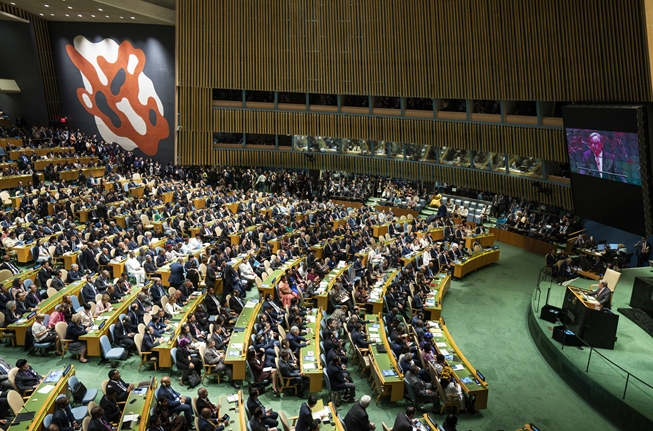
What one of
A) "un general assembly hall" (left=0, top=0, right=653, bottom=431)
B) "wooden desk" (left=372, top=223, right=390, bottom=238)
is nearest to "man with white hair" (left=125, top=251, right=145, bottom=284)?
"un general assembly hall" (left=0, top=0, right=653, bottom=431)

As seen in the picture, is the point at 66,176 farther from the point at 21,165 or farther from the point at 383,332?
the point at 383,332

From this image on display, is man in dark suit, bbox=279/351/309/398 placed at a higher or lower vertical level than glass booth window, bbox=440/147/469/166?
lower

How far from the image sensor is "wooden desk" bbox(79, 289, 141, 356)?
9234 millimetres

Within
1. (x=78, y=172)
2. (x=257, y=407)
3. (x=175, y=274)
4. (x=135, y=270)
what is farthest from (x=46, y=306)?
(x=78, y=172)

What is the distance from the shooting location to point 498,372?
10445 millimetres

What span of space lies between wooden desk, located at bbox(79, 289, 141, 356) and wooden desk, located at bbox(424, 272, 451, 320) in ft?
21.3

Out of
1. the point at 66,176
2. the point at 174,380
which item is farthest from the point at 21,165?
the point at 174,380

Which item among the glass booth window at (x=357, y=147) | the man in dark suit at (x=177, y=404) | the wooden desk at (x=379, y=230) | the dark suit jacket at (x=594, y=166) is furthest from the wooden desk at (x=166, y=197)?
the dark suit jacket at (x=594, y=166)

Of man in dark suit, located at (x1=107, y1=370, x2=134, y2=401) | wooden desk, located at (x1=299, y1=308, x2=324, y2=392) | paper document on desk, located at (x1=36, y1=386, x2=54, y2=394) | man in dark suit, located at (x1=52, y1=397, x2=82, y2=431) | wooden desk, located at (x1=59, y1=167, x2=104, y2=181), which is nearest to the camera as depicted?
man in dark suit, located at (x1=52, y1=397, x2=82, y2=431)

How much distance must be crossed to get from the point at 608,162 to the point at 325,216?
31.3 ft

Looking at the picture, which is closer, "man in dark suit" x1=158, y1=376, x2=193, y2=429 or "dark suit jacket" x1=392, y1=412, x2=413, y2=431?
"dark suit jacket" x1=392, y1=412, x2=413, y2=431

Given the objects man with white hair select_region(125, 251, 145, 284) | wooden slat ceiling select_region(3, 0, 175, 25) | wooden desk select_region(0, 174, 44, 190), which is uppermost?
wooden slat ceiling select_region(3, 0, 175, 25)

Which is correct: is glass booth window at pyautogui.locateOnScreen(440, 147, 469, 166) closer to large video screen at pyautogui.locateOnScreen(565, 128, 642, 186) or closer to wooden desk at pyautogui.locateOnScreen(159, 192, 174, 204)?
large video screen at pyautogui.locateOnScreen(565, 128, 642, 186)

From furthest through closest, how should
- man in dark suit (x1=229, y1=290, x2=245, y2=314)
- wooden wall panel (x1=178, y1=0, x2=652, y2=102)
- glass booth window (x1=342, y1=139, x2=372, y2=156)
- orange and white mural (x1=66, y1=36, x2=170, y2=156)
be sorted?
1. orange and white mural (x1=66, y1=36, x2=170, y2=156)
2. glass booth window (x1=342, y1=139, x2=372, y2=156)
3. wooden wall panel (x1=178, y1=0, x2=652, y2=102)
4. man in dark suit (x1=229, y1=290, x2=245, y2=314)
